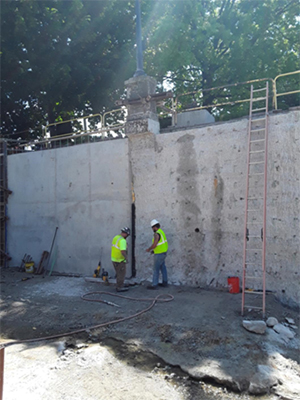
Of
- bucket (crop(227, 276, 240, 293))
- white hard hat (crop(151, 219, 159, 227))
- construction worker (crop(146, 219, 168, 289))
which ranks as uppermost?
white hard hat (crop(151, 219, 159, 227))

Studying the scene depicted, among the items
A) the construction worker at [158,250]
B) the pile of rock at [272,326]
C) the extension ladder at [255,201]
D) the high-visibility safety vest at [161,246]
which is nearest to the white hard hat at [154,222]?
the construction worker at [158,250]

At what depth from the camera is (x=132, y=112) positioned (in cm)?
925

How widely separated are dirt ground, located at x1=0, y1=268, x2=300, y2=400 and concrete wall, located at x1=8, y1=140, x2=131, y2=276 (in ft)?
8.07

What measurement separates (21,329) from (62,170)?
541 centimetres

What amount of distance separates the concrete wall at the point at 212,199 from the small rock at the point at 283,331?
1.30 meters

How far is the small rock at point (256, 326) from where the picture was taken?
217 inches

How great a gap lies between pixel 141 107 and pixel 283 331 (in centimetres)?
625

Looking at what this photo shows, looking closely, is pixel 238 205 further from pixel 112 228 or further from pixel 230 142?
pixel 112 228

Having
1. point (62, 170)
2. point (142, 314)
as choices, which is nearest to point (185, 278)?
point (142, 314)

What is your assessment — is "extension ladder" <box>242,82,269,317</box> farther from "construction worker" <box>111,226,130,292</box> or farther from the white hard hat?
"construction worker" <box>111,226,130,292</box>

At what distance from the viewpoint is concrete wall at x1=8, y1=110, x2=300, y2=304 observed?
283 inches

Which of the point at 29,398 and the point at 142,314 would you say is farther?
the point at 142,314

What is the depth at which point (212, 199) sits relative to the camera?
8.08m

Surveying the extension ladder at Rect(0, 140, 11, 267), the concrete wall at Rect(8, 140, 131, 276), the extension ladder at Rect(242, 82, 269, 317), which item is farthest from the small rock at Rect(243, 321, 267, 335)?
the extension ladder at Rect(0, 140, 11, 267)
